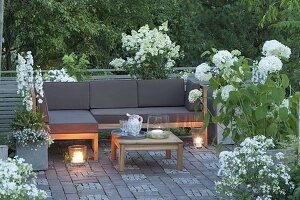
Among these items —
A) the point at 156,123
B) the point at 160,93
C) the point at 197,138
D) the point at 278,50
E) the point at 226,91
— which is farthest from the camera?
the point at 160,93

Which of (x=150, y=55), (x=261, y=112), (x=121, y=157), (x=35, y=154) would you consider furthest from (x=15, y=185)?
(x=150, y=55)

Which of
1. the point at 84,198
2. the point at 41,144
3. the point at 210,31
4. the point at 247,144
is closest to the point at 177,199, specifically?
the point at 84,198

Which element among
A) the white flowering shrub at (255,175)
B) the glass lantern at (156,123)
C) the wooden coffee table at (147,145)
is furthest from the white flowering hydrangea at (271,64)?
the glass lantern at (156,123)

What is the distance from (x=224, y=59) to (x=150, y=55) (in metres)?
3.52

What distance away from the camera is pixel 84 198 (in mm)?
6562

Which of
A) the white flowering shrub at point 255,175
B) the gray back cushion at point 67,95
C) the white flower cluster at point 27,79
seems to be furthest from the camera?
the gray back cushion at point 67,95

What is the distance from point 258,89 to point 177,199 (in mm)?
1163

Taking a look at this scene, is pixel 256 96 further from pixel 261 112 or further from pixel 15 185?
pixel 15 185

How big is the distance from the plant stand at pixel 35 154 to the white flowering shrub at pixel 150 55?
272 cm

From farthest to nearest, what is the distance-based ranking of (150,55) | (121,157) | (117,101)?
(150,55) → (117,101) → (121,157)

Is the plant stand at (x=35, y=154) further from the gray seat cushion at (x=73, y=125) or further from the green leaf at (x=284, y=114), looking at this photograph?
the green leaf at (x=284, y=114)

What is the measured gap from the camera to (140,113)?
29.7 feet

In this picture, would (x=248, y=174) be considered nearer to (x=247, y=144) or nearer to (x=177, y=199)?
(x=247, y=144)

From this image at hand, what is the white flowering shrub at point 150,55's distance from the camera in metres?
10.1
